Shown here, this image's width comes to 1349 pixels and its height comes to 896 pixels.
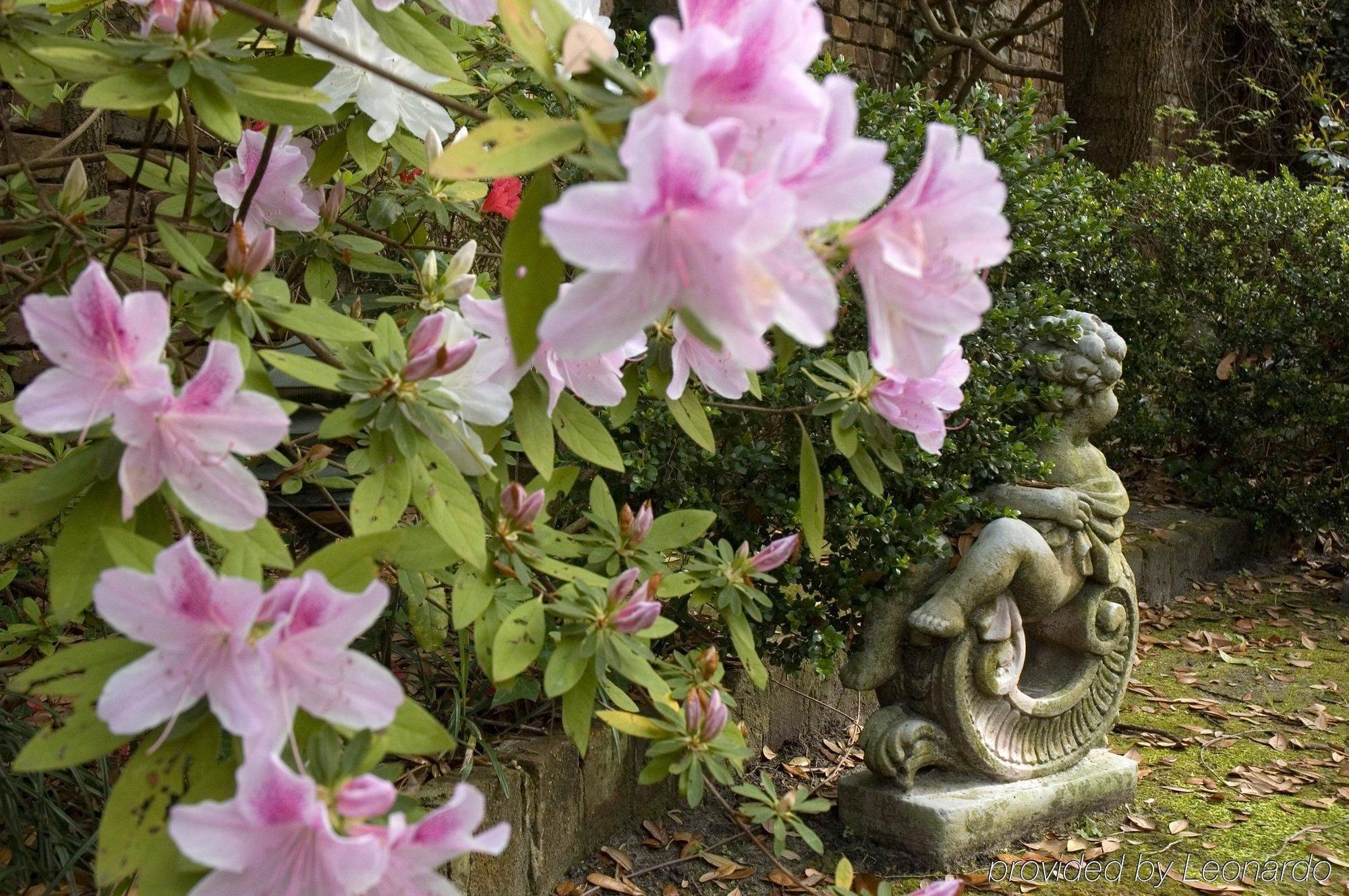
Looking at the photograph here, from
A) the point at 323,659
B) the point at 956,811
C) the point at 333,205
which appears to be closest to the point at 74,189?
the point at 333,205

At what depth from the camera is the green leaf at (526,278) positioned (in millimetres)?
822

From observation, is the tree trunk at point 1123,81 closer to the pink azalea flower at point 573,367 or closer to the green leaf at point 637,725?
the green leaf at point 637,725

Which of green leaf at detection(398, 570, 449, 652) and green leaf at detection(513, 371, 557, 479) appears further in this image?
green leaf at detection(398, 570, 449, 652)

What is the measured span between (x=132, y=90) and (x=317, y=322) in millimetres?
280

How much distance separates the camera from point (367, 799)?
0.81 meters

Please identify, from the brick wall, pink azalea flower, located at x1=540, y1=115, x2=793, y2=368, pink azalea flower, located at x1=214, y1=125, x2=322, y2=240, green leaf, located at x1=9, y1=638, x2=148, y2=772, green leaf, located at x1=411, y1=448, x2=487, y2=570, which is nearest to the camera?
pink azalea flower, located at x1=540, y1=115, x2=793, y2=368

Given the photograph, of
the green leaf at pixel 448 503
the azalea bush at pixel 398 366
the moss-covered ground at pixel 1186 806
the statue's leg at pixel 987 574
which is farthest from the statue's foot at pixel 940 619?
the green leaf at pixel 448 503

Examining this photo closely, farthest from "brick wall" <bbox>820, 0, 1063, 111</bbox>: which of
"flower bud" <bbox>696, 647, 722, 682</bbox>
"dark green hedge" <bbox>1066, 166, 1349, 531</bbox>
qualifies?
"flower bud" <bbox>696, 647, 722, 682</bbox>

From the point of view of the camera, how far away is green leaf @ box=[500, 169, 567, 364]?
2.70 ft

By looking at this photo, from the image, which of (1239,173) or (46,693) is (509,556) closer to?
(46,693)

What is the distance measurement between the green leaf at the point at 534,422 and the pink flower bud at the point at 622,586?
30 cm

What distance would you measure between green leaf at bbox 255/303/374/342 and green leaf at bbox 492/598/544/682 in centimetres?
53

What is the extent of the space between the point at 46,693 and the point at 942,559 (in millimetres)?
2610

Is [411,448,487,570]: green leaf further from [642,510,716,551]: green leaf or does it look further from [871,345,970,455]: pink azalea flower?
[642,510,716,551]: green leaf
